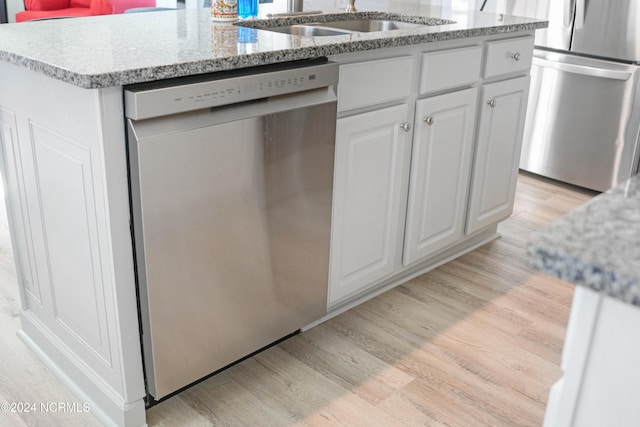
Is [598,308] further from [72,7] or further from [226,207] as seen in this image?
[72,7]

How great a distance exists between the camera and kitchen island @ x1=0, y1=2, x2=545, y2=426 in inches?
59.1

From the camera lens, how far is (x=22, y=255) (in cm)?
196

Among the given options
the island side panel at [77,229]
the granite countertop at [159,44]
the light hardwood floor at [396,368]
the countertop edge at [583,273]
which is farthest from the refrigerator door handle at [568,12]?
the countertop edge at [583,273]

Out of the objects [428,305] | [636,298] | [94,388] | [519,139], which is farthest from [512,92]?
[636,298]

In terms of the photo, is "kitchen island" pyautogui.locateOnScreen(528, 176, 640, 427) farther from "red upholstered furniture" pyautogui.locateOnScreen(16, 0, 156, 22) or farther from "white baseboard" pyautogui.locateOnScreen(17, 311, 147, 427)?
"red upholstered furniture" pyautogui.locateOnScreen(16, 0, 156, 22)

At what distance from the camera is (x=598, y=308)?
2.28ft

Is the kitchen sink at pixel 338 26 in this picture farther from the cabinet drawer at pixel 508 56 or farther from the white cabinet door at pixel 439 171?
the white cabinet door at pixel 439 171

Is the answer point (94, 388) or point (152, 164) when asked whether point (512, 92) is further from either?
point (94, 388)

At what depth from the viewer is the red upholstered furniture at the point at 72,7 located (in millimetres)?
6047

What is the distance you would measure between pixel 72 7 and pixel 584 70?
542 cm

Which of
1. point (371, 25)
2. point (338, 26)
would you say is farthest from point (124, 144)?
point (371, 25)

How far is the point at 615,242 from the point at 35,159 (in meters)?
1.49

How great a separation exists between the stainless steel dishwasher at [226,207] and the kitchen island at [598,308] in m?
1.01

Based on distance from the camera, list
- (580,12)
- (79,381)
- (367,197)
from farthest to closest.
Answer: (580,12) → (367,197) → (79,381)
